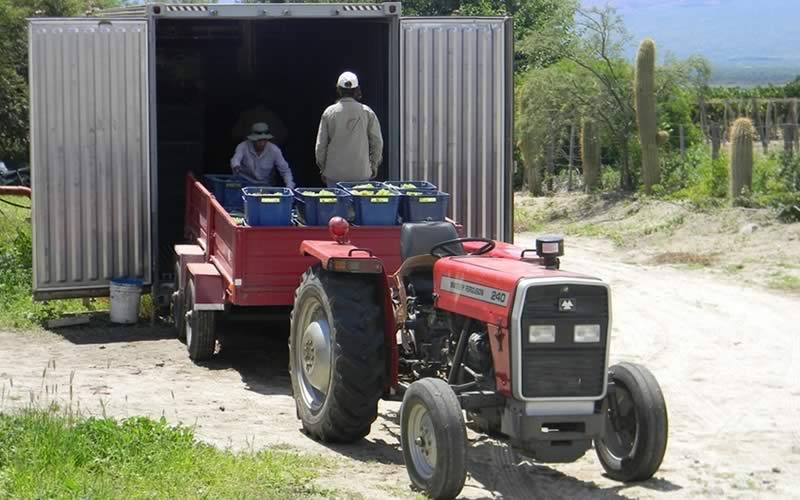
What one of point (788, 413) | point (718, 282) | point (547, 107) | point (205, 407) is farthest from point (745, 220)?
point (205, 407)

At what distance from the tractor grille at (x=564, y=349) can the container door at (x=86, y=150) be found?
261 inches

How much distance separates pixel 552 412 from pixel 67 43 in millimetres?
7242

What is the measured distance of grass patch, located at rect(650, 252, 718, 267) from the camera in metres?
17.7

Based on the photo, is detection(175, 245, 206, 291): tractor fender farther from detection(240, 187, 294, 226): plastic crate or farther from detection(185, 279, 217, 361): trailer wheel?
detection(240, 187, 294, 226): plastic crate

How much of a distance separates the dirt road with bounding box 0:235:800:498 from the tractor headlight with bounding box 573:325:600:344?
0.91m

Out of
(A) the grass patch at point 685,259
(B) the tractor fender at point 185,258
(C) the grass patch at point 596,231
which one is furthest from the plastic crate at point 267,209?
(C) the grass patch at point 596,231

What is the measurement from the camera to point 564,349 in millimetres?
7215

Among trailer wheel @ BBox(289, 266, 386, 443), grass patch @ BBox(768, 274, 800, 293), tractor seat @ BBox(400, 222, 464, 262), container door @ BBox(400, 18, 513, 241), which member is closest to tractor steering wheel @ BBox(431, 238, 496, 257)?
tractor seat @ BBox(400, 222, 464, 262)

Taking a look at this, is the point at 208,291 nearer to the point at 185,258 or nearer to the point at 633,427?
the point at 185,258

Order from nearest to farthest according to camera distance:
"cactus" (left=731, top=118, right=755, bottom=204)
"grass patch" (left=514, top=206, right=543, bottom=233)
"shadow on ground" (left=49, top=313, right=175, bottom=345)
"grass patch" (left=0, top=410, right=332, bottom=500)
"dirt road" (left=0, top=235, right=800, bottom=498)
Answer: "grass patch" (left=0, top=410, right=332, bottom=500), "dirt road" (left=0, top=235, right=800, bottom=498), "shadow on ground" (left=49, top=313, right=175, bottom=345), "cactus" (left=731, top=118, right=755, bottom=204), "grass patch" (left=514, top=206, right=543, bottom=233)

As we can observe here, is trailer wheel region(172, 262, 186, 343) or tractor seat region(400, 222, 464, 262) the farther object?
trailer wheel region(172, 262, 186, 343)

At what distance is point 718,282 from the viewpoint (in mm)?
16203

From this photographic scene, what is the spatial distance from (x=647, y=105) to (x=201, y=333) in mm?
14600

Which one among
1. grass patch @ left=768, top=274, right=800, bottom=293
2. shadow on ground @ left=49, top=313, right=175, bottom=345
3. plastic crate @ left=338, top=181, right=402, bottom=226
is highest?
plastic crate @ left=338, top=181, right=402, bottom=226
